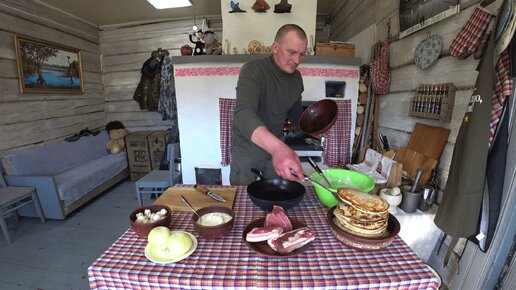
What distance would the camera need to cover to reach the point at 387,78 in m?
2.13

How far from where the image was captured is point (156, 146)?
4.06 m

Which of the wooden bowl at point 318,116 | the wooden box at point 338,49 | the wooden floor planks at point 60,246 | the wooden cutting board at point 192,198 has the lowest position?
the wooden floor planks at point 60,246

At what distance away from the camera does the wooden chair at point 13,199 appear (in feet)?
7.69

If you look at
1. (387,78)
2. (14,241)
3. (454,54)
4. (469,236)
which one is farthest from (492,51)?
(14,241)

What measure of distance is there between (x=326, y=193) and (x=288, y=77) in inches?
33.1

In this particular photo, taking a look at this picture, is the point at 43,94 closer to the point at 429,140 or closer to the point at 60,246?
the point at 60,246

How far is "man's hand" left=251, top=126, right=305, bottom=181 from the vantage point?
0.88m

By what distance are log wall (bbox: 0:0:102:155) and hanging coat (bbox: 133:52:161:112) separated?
2.69 ft

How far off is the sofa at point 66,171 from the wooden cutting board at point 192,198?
221 cm

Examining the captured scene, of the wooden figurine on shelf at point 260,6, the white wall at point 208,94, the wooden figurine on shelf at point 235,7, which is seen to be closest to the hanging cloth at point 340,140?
the white wall at point 208,94

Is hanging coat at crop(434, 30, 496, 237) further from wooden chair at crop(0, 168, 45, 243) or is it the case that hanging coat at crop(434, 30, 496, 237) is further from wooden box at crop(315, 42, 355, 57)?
wooden chair at crop(0, 168, 45, 243)

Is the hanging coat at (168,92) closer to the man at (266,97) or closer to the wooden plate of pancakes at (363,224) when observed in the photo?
the man at (266,97)

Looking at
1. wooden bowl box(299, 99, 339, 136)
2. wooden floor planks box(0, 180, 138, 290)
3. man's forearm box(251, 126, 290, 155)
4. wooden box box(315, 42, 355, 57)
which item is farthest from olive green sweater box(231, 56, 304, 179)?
wooden floor planks box(0, 180, 138, 290)

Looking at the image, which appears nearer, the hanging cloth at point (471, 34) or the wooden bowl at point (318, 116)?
the hanging cloth at point (471, 34)
